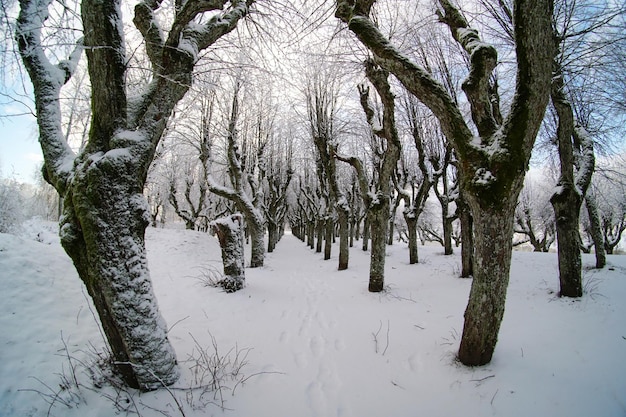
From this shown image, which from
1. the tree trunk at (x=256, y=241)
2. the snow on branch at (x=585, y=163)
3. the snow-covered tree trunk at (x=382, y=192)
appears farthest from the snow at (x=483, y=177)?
the tree trunk at (x=256, y=241)

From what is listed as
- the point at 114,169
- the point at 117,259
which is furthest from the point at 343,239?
the point at 114,169

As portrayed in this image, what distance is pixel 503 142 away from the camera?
2660 mm

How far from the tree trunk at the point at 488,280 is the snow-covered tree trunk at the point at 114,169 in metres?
3.29

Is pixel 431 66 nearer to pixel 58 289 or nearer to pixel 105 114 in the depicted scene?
pixel 105 114

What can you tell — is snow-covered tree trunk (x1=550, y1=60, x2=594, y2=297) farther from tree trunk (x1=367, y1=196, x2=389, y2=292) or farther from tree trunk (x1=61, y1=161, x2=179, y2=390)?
tree trunk (x1=61, y1=161, x2=179, y2=390)

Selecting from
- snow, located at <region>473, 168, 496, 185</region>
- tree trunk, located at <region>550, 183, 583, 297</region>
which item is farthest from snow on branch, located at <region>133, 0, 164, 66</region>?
tree trunk, located at <region>550, 183, 583, 297</region>

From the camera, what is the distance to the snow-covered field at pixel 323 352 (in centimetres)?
245

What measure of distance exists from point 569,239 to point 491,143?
13.4 feet

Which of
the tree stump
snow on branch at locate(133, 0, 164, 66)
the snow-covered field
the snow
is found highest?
snow on branch at locate(133, 0, 164, 66)

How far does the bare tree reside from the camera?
8.43ft

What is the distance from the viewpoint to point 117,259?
7.91 ft

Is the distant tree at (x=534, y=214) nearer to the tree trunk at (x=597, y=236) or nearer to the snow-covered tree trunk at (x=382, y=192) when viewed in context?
the tree trunk at (x=597, y=236)

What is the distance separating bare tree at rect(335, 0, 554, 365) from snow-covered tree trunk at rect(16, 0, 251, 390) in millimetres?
2860

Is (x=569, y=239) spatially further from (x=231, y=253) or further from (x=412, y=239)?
(x=231, y=253)
